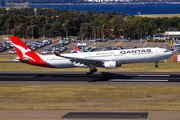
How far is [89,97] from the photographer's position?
3431 centimetres

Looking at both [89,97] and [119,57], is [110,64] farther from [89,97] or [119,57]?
[89,97]

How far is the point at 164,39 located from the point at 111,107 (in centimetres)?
14993

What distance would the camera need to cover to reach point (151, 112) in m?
26.1

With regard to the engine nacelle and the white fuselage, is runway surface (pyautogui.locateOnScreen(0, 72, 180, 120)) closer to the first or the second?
the engine nacelle

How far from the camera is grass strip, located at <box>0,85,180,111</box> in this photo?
96.5 ft

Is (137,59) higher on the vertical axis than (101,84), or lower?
higher

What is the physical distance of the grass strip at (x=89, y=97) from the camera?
29.4m

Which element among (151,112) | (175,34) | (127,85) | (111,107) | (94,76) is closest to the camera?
(151,112)

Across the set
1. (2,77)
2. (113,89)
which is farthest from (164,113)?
(2,77)

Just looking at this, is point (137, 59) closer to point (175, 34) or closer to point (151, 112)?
point (151, 112)

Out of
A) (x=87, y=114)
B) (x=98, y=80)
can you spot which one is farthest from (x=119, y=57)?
(x=87, y=114)

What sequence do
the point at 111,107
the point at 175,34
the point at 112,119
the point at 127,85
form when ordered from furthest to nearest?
the point at 175,34, the point at 127,85, the point at 111,107, the point at 112,119

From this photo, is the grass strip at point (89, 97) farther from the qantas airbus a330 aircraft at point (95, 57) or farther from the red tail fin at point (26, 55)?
the red tail fin at point (26, 55)

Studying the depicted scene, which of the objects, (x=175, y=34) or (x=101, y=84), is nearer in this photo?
(x=101, y=84)
